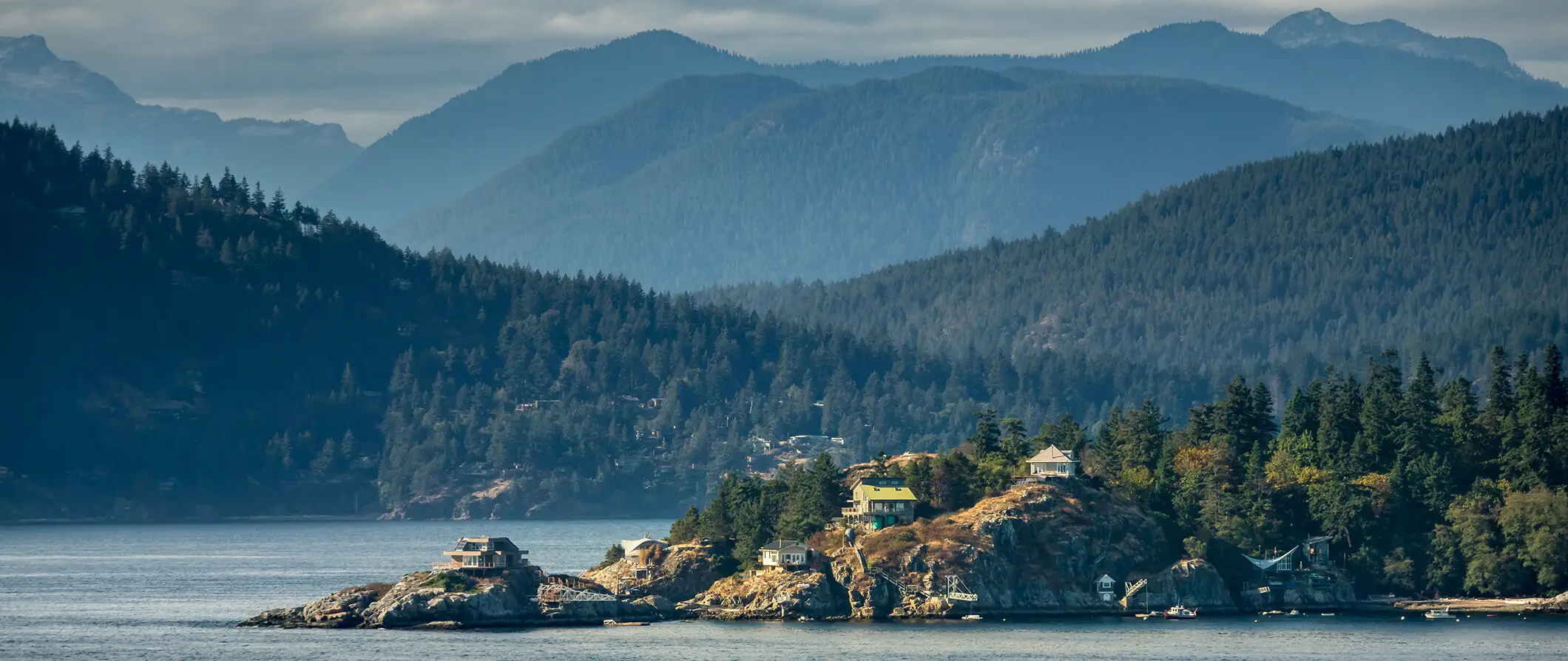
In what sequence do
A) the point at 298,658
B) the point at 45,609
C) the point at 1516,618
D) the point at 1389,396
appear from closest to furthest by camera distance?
the point at 298,658 < the point at 1516,618 < the point at 45,609 < the point at 1389,396

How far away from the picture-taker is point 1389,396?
646 feet

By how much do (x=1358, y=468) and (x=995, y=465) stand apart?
95.0 feet

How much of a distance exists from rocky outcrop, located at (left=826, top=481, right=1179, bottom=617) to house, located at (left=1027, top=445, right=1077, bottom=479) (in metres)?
1.90

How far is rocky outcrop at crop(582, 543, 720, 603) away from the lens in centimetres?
16912

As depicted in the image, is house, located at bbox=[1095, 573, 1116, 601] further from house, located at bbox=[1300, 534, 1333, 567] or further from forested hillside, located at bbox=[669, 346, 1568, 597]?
→ house, located at bbox=[1300, 534, 1333, 567]

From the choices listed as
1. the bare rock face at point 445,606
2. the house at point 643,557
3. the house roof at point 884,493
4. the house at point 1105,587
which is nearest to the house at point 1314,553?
the house at point 1105,587

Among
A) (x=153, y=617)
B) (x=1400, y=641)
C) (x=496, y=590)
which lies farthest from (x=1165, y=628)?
(x=153, y=617)

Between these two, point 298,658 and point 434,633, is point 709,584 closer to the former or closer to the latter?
point 434,633

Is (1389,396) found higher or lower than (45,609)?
higher

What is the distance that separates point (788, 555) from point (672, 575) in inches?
382

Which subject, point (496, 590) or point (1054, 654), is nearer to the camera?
point (1054, 654)

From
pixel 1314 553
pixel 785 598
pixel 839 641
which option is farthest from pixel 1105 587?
pixel 839 641

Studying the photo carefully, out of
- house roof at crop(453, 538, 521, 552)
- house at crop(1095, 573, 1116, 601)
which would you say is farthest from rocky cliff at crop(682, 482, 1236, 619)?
house roof at crop(453, 538, 521, 552)

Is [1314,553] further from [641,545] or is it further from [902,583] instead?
[641,545]
